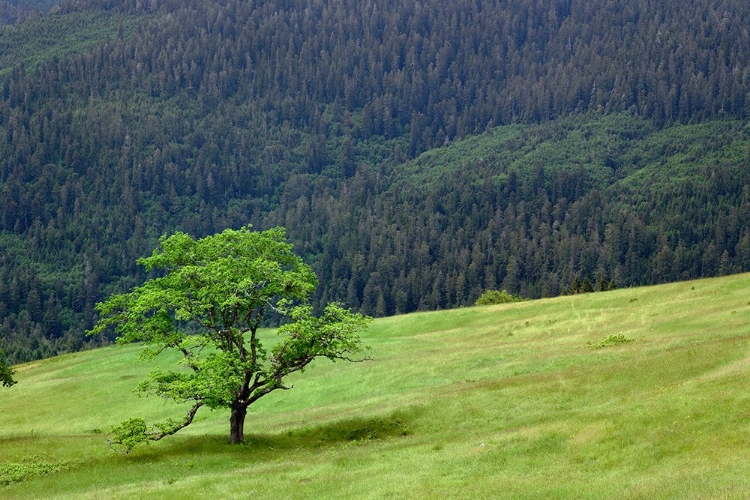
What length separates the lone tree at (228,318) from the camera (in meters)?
56.1

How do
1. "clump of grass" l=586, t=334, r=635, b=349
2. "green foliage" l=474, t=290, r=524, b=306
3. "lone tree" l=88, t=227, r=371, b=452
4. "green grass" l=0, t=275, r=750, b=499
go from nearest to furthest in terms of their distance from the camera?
"green grass" l=0, t=275, r=750, b=499 < "lone tree" l=88, t=227, r=371, b=452 < "clump of grass" l=586, t=334, r=635, b=349 < "green foliage" l=474, t=290, r=524, b=306

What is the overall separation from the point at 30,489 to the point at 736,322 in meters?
51.8

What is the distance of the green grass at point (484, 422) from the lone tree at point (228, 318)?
3.74 m

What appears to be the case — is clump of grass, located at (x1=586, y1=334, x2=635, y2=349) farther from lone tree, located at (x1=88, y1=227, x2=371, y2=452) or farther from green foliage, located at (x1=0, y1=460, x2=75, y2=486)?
green foliage, located at (x1=0, y1=460, x2=75, y2=486)

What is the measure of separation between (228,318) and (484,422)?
17.9 meters

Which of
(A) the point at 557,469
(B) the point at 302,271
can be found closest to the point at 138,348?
(B) the point at 302,271

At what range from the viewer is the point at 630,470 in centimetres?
3878

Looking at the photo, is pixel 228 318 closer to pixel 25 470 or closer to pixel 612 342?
pixel 25 470

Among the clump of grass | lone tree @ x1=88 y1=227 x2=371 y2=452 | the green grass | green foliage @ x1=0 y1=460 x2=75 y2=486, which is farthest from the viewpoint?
the clump of grass

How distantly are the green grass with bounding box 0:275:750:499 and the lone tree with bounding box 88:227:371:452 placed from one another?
147 inches

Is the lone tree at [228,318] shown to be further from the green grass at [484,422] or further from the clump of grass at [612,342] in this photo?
the clump of grass at [612,342]

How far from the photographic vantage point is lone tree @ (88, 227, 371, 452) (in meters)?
56.1

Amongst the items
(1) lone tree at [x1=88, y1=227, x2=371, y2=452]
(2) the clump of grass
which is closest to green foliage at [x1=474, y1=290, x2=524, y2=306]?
(2) the clump of grass

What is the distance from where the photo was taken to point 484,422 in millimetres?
55469
